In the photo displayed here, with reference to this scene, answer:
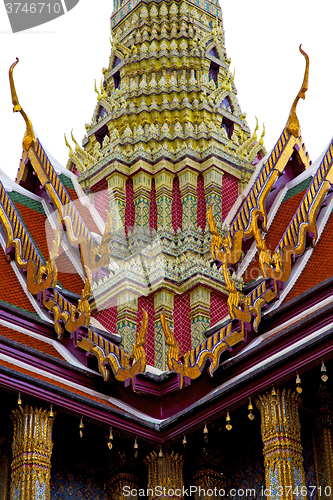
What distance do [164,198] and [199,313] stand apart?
2.74m

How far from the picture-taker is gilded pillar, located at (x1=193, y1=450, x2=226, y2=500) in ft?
37.3

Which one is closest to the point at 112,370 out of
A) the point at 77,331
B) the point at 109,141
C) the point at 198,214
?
the point at 77,331

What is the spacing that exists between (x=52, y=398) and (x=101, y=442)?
1432 mm

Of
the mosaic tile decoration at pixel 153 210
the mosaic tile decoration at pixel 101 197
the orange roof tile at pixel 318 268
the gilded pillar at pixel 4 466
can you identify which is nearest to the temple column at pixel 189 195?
the mosaic tile decoration at pixel 153 210

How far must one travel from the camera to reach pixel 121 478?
452 inches

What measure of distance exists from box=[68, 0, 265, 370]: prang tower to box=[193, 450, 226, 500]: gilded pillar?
7.00ft

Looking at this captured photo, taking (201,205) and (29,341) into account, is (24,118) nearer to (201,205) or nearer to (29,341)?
(201,205)

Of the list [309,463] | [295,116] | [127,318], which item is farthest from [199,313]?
[295,116]

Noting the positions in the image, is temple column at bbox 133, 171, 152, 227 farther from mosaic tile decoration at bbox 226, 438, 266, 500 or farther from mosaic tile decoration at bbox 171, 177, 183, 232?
mosaic tile decoration at bbox 226, 438, 266, 500

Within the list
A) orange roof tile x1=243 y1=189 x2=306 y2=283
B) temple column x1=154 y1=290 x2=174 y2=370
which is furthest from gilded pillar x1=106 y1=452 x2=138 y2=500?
orange roof tile x1=243 y1=189 x2=306 y2=283

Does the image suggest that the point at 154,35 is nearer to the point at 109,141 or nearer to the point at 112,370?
the point at 109,141

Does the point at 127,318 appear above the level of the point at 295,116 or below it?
below

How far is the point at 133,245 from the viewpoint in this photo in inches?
592

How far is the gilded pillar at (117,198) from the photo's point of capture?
1552 cm
